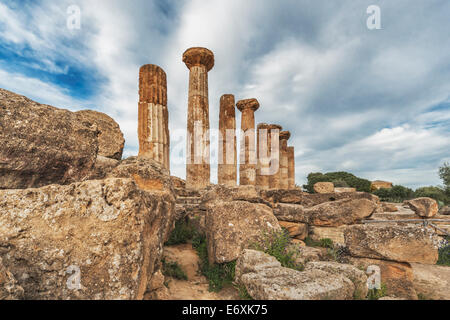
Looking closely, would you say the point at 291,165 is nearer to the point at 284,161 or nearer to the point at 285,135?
the point at 284,161

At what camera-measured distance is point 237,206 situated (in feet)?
13.4

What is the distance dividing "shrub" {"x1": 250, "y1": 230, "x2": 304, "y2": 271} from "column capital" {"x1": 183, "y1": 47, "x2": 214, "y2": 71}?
9.64m

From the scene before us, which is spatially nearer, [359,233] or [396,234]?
[396,234]

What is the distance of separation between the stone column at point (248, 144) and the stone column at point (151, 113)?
23.4 ft

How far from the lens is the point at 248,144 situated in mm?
14852

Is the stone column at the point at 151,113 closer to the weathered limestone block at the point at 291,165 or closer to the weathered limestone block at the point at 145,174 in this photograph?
the weathered limestone block at the point at 145,174

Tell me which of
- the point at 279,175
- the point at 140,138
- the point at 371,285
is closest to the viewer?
the point at 371,285

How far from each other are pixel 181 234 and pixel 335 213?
427 centimetres

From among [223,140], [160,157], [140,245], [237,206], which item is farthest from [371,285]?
[223,140]

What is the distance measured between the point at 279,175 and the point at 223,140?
780 centimetres

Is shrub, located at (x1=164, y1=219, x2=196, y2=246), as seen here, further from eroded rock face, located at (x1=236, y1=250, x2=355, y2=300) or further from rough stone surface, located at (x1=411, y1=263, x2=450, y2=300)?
rough stone surface, located at (x1=411, y1=263, x2=450, y2=300)

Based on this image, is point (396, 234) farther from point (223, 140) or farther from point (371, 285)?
point (223, 140)

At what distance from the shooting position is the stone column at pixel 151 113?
841cm

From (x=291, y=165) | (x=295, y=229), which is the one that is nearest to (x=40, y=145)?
(x=295, y=229)
